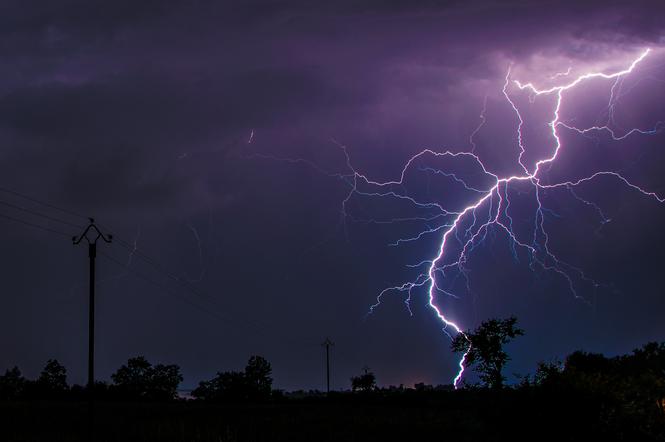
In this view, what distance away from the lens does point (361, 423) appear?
3547cm

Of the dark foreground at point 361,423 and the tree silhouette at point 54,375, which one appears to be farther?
the tree silhouette at point 54,375

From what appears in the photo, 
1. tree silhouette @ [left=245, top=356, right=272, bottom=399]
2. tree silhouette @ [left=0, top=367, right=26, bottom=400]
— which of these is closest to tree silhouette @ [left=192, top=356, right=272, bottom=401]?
tree silhouette @ [left=245, top=356, right=272, bottom=399]

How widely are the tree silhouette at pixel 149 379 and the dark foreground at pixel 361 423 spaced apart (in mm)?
35758

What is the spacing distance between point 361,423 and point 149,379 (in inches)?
2153

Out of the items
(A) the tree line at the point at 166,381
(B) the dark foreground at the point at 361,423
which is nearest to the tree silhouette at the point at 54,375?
(A) the tree line at the point at 166,381

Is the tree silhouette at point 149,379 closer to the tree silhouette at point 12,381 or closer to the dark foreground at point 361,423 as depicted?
the tree silhouette at point 12,381

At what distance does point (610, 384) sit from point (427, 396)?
43666 mm

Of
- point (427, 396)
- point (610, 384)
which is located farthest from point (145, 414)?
point (610, 384)

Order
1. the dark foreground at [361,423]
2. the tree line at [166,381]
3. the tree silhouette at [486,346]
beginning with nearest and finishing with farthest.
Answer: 1. the dark foreground at [361,423]
2. the tree silhouette at [486,346]
3. the tree line at [166,381]

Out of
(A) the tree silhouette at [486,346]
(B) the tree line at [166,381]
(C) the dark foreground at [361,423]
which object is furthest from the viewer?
(B) the tree line at [166,381]

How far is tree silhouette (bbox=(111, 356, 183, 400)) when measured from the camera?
81438mm

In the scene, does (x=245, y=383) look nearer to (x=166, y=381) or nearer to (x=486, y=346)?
(x=166, y=381)

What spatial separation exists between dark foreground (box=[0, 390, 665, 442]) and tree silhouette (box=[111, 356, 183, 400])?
117 ft

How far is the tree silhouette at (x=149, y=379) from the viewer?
8144cm
